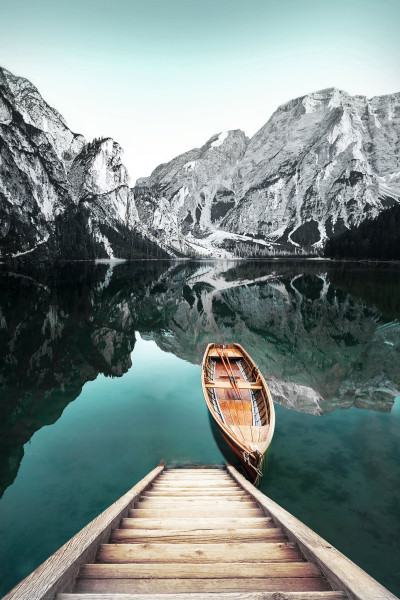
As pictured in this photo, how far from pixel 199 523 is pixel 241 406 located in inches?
371

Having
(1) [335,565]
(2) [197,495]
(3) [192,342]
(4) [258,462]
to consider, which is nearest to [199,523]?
(2) [197,495]

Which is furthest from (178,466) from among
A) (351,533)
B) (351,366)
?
(351,366)

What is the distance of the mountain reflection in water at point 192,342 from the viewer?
18.3 meters

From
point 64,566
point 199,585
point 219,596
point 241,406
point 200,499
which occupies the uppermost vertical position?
point 219,596

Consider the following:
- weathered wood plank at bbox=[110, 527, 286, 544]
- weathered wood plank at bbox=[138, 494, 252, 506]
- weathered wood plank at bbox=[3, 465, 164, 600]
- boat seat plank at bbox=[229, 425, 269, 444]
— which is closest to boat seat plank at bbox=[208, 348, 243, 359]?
boat seat plank at bbox=[229, 425, 269, 444]

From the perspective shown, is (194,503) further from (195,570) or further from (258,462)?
(195,570)

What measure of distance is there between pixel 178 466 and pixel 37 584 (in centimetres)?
1001

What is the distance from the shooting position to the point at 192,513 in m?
6.71

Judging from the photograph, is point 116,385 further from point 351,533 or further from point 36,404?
point 351,533

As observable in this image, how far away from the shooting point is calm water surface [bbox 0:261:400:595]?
9594 millimetres

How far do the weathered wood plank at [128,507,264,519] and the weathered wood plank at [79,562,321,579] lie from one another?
2673mm

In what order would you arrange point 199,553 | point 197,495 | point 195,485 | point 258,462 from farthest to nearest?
point 258,462 < point 195,485 < point 197,495 < point 199,553

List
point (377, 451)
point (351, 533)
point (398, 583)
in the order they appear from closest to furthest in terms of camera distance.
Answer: point (398, 583)
point (351, 533)
point (377, 451)

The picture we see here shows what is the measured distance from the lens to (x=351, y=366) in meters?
24.5
